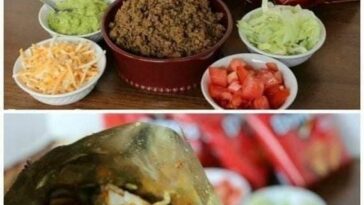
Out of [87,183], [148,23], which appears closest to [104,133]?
[87,183]

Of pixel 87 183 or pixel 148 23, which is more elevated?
pixel 148 23

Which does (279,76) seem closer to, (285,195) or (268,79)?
(268,79)

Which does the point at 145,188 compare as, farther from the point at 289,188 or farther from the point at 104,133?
the point at 289,188

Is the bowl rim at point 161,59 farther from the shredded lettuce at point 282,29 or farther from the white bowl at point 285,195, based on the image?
the white bowl at point 285,195

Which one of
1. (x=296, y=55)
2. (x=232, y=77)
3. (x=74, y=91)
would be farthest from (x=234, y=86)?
(x=74, y=91)

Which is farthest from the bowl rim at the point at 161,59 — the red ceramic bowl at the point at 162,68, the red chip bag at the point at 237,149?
the red chip bag at the point at 237,149

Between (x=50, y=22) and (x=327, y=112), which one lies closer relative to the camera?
(x=327, y=112)
